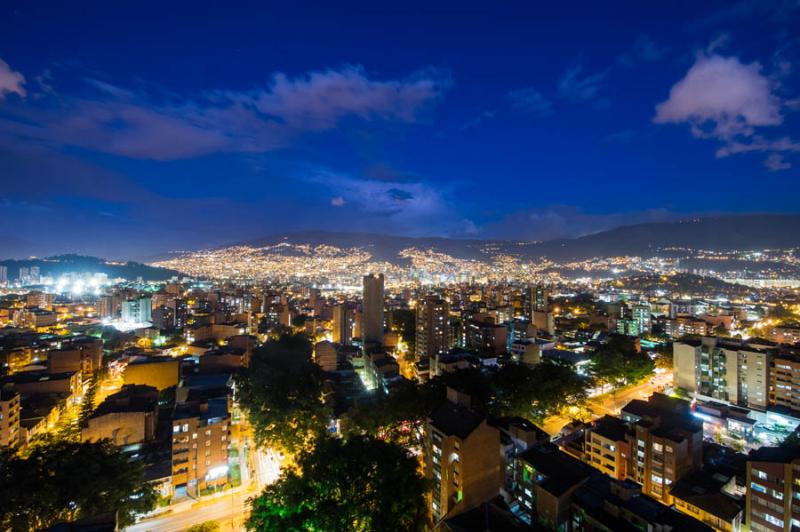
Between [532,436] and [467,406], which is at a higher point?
[467,406]

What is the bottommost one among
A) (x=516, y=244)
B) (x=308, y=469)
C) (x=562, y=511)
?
(x=562, y=511)

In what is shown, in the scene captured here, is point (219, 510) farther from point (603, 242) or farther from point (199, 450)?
point (603, 242)

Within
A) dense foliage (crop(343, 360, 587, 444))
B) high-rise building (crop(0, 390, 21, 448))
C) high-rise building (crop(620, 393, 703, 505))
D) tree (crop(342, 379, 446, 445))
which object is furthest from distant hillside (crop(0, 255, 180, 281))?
high-rise building (crop(620, 393, 703, 505))

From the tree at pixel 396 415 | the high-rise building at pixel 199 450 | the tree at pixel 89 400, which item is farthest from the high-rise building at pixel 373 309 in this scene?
the tree at pixel 89 400

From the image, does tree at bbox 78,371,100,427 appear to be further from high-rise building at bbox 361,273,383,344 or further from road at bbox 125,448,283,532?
high-rise building at bbox 361,273,383,344

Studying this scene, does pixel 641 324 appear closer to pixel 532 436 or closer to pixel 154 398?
pixel 532 436

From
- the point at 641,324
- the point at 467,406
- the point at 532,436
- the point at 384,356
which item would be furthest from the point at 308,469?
the point at 641,324
